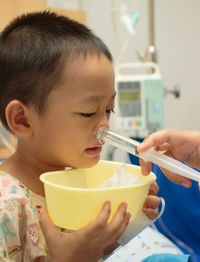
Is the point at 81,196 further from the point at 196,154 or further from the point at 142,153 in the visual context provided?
the point at 196,154

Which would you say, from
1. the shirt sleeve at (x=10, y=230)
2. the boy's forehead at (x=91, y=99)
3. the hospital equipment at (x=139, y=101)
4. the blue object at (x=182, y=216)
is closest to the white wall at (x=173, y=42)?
the hospital equipment at (x=139, y=101)

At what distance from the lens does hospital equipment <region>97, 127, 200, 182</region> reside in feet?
2.06

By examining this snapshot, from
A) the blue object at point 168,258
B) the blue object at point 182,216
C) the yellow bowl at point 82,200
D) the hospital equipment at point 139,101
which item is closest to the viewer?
the yellow bowl at point 82,200

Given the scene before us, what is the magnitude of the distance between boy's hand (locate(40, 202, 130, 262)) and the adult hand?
0.16 meters

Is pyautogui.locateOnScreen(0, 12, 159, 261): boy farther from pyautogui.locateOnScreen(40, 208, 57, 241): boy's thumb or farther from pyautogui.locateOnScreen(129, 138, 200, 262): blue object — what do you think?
pyautogui.locateOnScreen(129, 138, 200, 262): blue object

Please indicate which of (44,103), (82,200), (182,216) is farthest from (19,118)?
(182,216)

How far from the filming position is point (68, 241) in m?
0.56

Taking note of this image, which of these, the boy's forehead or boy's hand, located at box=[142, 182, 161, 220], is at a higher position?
the boy's forehead

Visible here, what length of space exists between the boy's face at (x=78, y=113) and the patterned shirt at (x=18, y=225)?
0.12 metres

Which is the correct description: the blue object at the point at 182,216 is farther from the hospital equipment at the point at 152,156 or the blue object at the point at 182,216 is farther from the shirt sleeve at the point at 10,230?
the shirt sleeve at the point at 10,230

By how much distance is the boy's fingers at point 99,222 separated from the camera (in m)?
0.54

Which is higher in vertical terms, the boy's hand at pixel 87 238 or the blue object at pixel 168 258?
the boy's hand at pixel 87 238

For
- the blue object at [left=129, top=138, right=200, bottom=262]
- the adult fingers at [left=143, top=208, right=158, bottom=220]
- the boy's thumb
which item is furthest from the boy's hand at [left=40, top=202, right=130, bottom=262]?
the blue object at [left=129, top=138, right=200, bottom=262]

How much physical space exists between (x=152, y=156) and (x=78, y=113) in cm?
19
